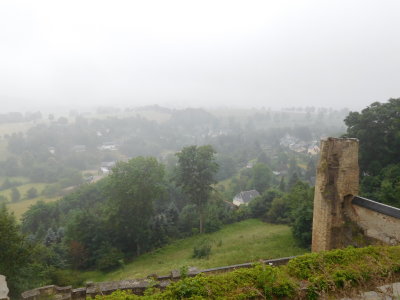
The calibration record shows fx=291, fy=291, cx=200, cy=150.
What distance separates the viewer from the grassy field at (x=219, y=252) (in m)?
17.6

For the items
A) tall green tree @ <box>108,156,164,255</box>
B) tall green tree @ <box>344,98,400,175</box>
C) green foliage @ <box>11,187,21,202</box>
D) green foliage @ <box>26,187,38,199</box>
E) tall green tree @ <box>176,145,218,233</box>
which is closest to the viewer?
tall green tree @ <box>344,98,400,175</box>

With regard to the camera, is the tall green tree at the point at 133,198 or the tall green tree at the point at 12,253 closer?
the tall green tree at the point at 12,253

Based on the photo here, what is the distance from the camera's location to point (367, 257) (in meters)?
7.57

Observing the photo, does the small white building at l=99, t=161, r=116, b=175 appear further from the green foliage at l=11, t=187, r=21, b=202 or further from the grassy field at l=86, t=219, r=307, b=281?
the grassy field at l=86, t=219, r=307, b=281

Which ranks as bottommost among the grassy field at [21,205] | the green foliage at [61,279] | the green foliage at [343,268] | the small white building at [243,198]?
the grassy field at [21,205]

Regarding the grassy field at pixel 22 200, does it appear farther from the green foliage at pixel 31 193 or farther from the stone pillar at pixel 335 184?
the stone pillar at pixel 335 184

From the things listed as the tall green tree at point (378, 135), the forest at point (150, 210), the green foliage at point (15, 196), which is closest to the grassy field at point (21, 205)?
the green foliage at point (15, 196)

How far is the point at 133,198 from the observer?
79.0 feet

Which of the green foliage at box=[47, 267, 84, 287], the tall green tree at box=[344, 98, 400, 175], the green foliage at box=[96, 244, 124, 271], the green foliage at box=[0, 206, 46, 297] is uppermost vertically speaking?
the tall green tree at box=[344, 98, 400, 175]

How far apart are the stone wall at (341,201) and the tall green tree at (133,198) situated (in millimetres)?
15239

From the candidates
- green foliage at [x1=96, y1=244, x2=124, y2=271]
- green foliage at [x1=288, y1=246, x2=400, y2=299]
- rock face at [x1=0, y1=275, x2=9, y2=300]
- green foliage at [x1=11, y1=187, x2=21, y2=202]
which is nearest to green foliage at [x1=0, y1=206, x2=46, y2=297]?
rock face at [x1=0, y1=275, x2=9, y2=300]

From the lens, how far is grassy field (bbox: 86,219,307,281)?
693 inches

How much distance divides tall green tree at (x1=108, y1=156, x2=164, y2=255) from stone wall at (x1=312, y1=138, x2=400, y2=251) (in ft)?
50.0

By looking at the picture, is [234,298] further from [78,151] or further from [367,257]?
[78,151]
